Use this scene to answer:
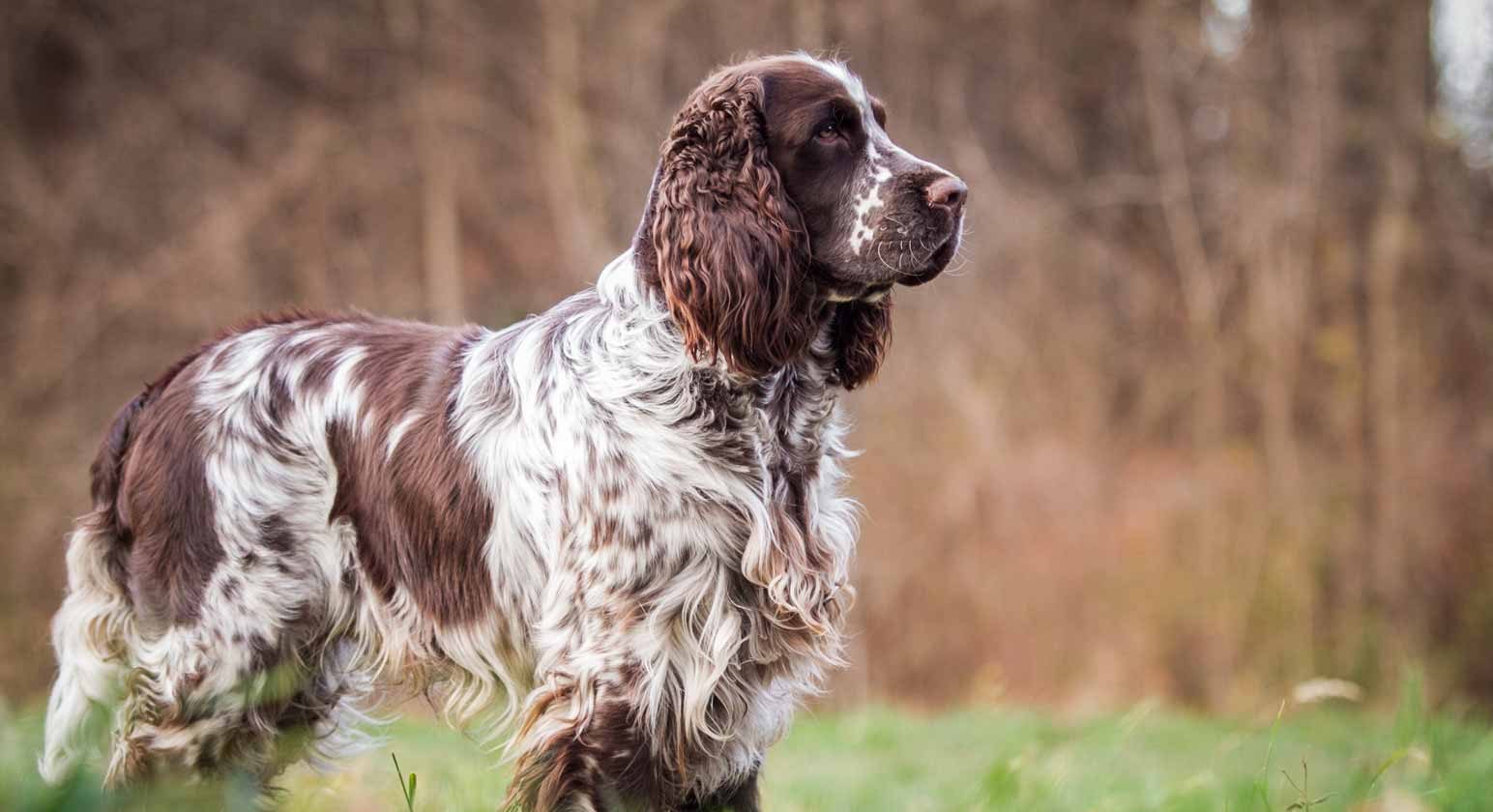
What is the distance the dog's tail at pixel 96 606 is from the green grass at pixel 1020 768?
199 mm

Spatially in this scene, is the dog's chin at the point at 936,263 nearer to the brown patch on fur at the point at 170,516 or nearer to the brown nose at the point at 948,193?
the brown nose at the point at 948,193

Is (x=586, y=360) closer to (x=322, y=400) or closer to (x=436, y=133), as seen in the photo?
(x=322, y=400)

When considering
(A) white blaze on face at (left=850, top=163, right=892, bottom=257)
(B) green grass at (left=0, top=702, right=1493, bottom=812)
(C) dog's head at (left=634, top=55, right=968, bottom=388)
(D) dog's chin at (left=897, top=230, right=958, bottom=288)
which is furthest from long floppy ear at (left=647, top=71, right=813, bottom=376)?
(B) green grass at (left=0, top=702, right=1493, bottom=812)

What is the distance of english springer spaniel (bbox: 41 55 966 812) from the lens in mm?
2920

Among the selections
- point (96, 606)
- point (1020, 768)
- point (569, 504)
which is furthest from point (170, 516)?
point (1020, 768)

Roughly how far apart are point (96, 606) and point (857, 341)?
208 centimetres

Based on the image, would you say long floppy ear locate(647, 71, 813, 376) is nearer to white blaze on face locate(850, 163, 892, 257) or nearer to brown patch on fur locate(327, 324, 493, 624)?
white blaze on face locate(850, 163, 892, 257)

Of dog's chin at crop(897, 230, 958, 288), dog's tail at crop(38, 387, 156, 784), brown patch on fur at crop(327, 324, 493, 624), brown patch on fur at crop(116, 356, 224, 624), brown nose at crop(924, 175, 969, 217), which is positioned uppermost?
brown nose at crop(924, 175, 969, 217)

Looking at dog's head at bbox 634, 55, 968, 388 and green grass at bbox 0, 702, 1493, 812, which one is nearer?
green grass at bbox 0, 702, 1493, 812

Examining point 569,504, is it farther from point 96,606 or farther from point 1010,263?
point 1010,263

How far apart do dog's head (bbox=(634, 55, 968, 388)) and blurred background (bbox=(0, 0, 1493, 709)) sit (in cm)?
620

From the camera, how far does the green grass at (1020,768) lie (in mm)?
2520

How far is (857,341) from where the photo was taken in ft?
10.6

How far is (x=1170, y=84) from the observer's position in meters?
11.2
